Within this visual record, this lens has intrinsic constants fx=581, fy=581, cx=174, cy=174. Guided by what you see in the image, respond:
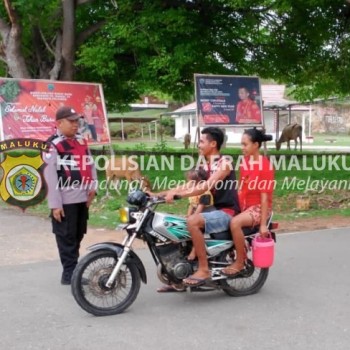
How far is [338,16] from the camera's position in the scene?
1684cm

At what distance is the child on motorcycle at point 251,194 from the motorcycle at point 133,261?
168 mm

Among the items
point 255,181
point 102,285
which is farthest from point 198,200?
point 102,285

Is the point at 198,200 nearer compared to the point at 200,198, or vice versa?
the point at 200,198

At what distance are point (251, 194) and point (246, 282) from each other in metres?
0.93

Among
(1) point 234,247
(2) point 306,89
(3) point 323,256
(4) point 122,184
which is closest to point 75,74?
(4) point 122,184

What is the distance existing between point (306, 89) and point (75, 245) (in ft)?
47.3

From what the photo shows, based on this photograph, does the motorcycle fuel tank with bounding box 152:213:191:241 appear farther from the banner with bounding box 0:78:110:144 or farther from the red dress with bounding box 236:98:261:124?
the red dress with bounding box 236:98:261:124

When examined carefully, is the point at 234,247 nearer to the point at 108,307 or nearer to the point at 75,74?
the point at 108,307

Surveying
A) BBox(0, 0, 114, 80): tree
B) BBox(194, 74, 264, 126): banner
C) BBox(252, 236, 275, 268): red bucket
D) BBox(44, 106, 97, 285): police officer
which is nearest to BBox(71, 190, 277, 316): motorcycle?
BBox(252, 236, 275, 268): red bucket

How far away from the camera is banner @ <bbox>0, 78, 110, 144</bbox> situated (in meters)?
12.5

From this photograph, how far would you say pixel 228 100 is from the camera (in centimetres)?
1461

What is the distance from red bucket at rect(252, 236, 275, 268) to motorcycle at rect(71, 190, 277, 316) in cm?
33

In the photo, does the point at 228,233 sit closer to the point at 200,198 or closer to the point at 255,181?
the point at 200,198

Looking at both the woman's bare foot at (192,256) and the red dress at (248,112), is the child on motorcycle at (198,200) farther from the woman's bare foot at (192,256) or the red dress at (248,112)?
the red dress at (248,112)
